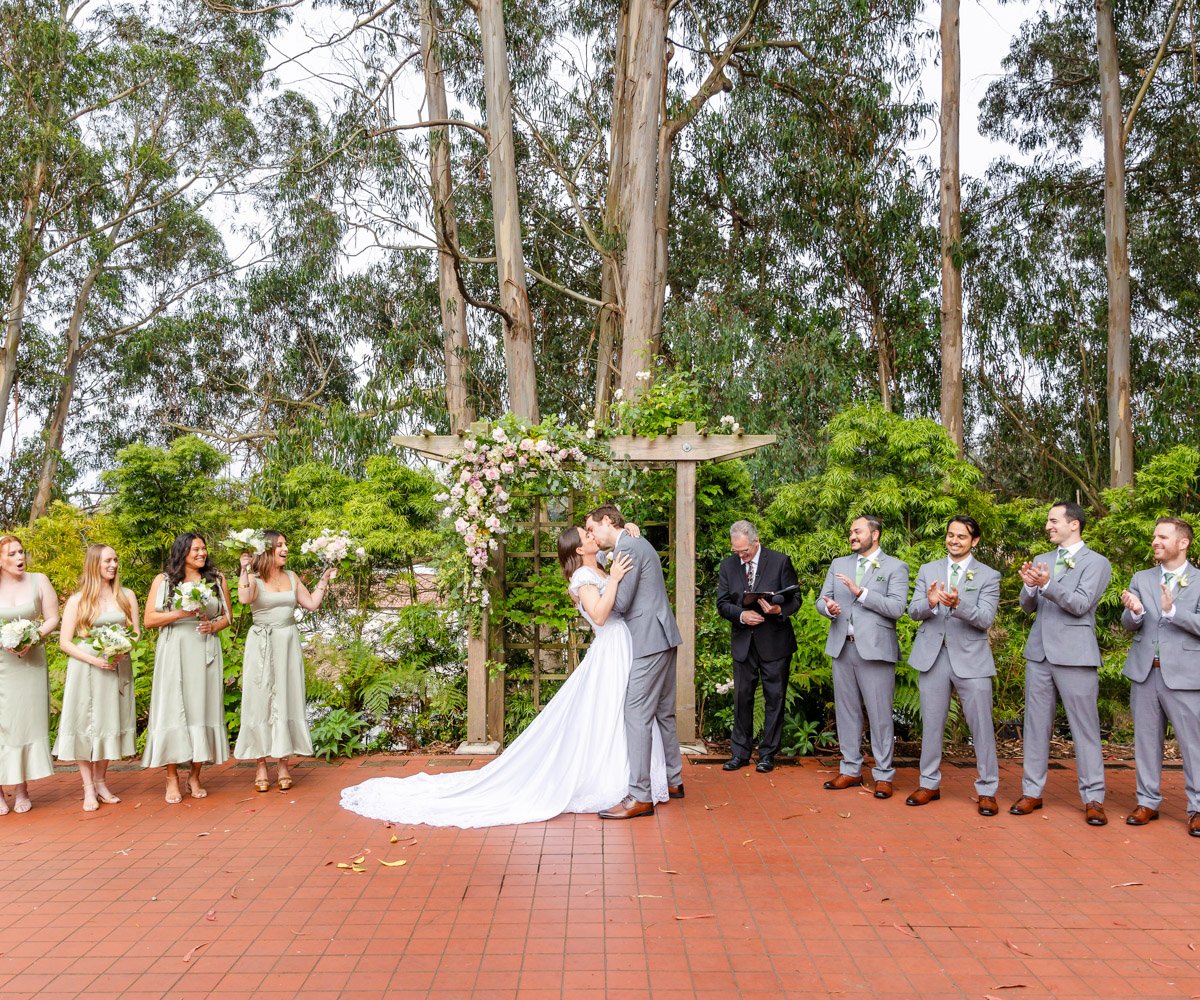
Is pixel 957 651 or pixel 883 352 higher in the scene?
pixel 883 352

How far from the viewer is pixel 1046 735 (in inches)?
225

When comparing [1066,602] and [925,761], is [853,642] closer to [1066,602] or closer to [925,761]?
[925,761]

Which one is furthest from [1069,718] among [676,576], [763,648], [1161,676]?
[676,576]

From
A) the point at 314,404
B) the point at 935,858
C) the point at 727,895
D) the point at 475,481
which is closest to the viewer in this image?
the point at 727,895

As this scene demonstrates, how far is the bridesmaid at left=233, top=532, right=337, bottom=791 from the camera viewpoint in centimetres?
620

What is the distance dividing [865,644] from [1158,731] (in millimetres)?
1643

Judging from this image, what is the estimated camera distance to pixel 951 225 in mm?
14289

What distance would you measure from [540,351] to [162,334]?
839 cm

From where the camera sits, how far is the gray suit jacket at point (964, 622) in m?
5.72

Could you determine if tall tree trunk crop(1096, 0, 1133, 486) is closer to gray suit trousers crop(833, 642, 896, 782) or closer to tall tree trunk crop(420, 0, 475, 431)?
tall tree trunk crop(420, 0, 475, 431)

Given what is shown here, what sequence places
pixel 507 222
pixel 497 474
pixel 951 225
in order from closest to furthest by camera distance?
pixel 497 474 < pixel 507 222 < pixel 951 225

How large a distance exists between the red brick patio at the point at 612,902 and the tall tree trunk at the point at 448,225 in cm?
883

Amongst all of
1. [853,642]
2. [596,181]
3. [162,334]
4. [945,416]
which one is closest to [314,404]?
[162,334]

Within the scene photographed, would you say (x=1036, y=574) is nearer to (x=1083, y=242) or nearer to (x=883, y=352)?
(x=883, y=352)
